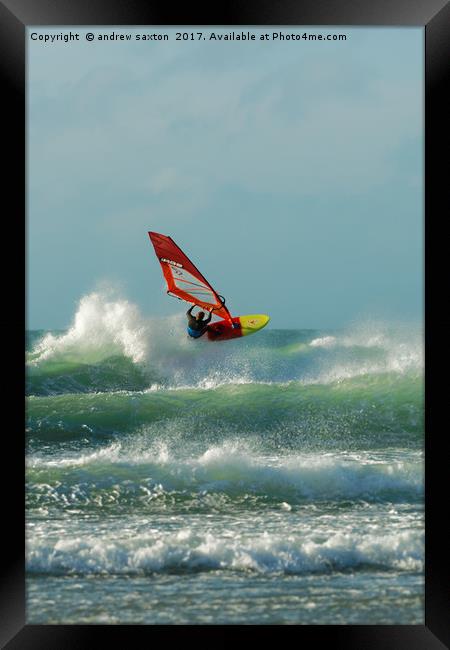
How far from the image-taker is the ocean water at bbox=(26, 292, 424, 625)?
4188 millimetres

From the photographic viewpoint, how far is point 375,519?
470 centimetres

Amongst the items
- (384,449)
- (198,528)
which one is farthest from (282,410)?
(198,528)

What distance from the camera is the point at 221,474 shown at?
4.93 meters

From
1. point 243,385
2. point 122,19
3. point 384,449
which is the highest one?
point 122,19

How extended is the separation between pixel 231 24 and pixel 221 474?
9.25 ft

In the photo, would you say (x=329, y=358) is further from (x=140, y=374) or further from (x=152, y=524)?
(x=152, y=524)

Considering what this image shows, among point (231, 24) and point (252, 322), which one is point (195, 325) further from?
point (231, 24)

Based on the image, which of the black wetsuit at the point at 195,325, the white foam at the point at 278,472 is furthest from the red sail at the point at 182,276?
the white foam at the point at 278,472

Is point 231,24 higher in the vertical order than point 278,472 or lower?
higher

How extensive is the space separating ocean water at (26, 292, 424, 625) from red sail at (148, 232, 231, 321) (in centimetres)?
23

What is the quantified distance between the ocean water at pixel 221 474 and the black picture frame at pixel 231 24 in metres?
0.15

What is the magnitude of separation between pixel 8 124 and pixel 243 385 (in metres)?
2.36

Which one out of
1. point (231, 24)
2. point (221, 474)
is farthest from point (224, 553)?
point (231, 24)

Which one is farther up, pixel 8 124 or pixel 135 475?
pixel 8 124
